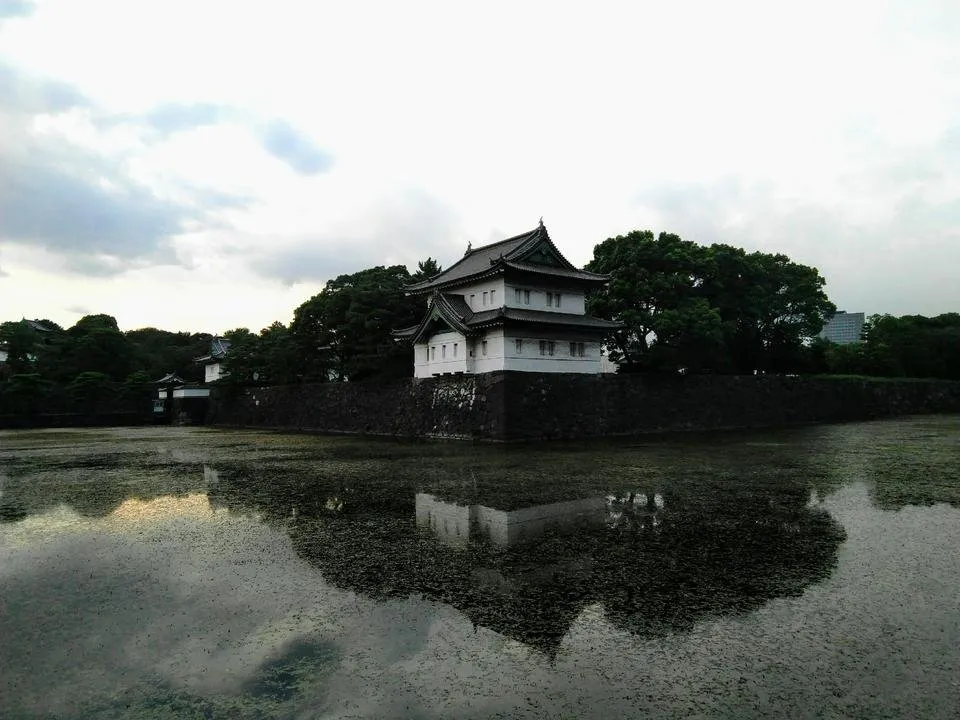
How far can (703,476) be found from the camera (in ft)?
36.5

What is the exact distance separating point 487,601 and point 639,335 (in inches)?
963

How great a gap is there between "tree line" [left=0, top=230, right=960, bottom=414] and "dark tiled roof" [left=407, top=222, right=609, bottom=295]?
2.56 meters

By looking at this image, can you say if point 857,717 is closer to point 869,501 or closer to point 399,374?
point 869,501

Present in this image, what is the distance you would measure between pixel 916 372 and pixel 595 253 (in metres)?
26.8

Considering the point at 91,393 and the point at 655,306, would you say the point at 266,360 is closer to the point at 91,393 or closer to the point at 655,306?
the point at 91,393

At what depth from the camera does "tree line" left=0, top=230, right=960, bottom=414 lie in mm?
27531

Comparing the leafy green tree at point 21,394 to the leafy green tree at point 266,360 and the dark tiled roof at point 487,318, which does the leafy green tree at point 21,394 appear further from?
the dark tiled roof at point 487,318

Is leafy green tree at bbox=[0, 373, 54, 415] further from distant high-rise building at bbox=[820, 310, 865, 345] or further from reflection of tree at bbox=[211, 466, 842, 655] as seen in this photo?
distant high-rise building at bbox=[820, 310, 865, 345]

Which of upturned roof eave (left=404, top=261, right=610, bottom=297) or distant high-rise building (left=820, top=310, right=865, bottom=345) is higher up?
distant high-rise building (left=820, top=310, right=865, bottom=345)

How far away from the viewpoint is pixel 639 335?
91.0 feet

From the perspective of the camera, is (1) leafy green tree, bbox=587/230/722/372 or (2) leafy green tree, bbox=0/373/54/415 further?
(2) leafy green tree, bbox=0/373/54/415

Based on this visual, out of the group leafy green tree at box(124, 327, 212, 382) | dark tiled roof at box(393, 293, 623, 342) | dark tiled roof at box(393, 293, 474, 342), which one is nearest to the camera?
dark tiled roof at box(393, 293, 623, 342)

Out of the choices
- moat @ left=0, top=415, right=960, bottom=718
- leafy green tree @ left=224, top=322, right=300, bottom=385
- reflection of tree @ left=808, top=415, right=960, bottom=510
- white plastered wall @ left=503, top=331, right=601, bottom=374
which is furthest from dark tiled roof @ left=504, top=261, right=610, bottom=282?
leafy green tree @ left=224, top=322, right=300, bottom=385

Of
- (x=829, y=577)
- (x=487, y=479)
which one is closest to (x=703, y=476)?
(x=487, y=479)
